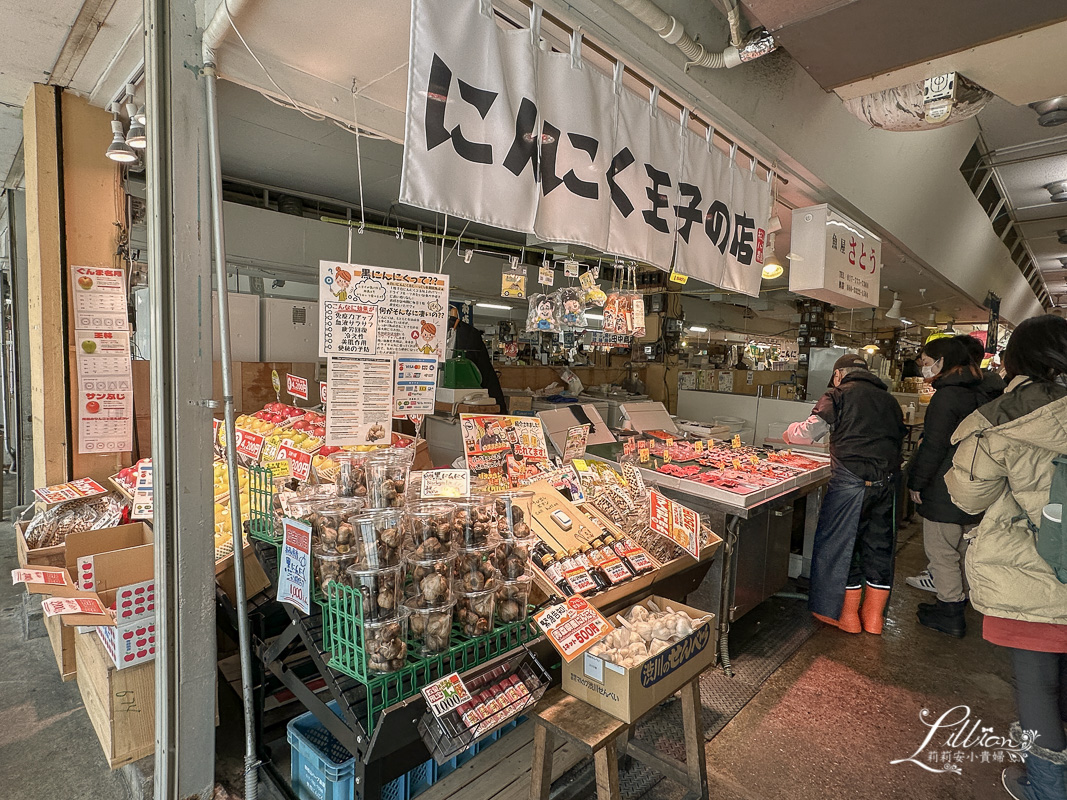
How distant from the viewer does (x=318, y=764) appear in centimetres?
208

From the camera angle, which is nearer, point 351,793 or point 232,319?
point 351,793

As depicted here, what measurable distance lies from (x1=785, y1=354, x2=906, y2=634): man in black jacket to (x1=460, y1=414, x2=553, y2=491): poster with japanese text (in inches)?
93.8

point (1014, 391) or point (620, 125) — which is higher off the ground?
point (620, 125)

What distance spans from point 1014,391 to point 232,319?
5.46 metres

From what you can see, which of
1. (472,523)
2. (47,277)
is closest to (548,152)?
(472,523)

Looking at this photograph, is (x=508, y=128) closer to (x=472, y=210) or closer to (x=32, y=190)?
(x=472, y=210)

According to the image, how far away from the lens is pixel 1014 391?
264 cm

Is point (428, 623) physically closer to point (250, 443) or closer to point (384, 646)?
point (384, 646)

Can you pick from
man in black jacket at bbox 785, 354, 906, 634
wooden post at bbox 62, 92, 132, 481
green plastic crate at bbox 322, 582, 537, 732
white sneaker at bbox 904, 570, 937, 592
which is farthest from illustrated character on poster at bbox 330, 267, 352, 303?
white sneaker at bbox 904, 570, 937, 592

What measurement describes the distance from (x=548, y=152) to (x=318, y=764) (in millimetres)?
2523

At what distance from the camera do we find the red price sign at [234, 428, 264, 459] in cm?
267

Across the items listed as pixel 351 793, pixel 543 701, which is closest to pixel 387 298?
pixel 543 701

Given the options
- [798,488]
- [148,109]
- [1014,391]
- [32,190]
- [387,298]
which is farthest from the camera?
[798,488]

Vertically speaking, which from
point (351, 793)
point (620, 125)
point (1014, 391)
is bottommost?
point (351, 793)
